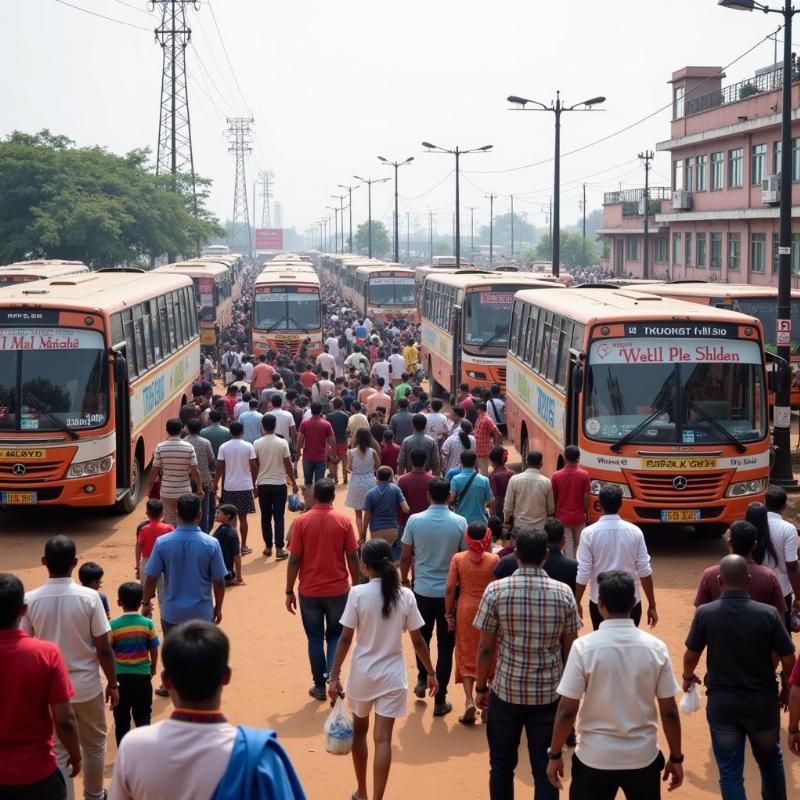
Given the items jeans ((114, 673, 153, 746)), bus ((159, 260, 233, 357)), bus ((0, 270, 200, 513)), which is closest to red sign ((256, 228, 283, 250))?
bus ((159, 260, 233, 357))

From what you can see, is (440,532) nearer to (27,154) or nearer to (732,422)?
(732,422)

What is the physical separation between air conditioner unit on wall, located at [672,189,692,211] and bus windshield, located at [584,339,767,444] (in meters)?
37.9

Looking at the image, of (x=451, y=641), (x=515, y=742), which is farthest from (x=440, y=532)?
(x=515, y=742)

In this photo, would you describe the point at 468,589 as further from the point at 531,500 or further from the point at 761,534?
the point at 531,500

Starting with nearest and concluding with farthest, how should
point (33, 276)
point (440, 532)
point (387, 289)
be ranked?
point (440, 532) < point (33, 276) < point (387, 289)

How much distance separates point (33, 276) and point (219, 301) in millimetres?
13022

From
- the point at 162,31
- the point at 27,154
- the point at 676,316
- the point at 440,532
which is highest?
the point at 162,31

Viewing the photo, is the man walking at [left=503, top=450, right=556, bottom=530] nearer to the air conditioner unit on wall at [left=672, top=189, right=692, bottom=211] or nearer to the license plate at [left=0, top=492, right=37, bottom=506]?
the license plate at [left=0, top=492, right=37, bottom=506]

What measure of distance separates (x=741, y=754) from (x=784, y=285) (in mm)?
11855

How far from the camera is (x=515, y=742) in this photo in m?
6.28

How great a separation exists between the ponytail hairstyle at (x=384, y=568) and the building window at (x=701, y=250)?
146 feet

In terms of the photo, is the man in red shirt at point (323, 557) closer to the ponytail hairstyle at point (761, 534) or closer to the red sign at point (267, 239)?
the ponytail hairstyle at point (761, 534)

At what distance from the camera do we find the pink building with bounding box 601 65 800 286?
40219 millimetres

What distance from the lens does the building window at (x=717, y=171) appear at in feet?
150
